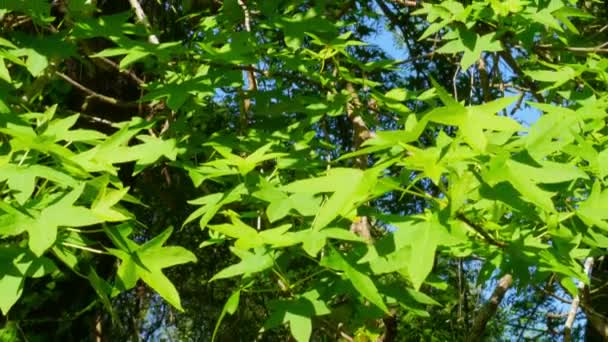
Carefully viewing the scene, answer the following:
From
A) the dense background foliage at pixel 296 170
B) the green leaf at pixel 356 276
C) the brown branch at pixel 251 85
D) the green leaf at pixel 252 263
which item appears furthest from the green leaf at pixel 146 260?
the brown branch at pixel 251 85

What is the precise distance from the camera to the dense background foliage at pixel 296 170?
1.07 m

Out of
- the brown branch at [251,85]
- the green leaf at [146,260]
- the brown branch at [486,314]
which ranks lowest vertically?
the brown branch at [486,314]

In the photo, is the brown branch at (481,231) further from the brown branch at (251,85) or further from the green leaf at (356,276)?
the brown branch at (251,85)

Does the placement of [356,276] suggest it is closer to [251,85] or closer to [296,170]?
[296,170]

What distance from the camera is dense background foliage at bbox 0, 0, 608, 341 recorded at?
1.07 metres

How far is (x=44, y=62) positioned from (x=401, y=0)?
1.38 metres

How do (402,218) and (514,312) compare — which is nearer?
(402,218)

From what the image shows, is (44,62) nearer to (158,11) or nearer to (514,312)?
(158,11)

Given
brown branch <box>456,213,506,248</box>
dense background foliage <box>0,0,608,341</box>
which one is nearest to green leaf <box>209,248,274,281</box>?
dense background foliage <box>0,0,608,341</box>

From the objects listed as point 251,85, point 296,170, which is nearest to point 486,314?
point 296,170

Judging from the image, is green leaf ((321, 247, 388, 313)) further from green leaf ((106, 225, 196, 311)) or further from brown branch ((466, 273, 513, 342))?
brown branch ((466, 273, 513, 342))

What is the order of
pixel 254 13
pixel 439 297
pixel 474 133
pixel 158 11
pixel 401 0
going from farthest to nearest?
pixel 439 297 < pixel 158 11 < pixel 401 0 < pixel 254 13 < pixel 474 133

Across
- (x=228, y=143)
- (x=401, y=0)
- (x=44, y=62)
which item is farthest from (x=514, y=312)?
(x=44, y=62)

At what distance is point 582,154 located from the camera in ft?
4.67
